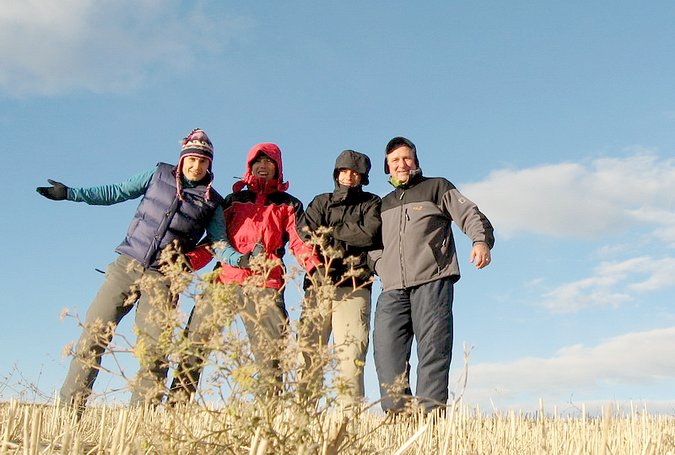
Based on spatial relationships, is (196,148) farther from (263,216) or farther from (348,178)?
(348,178)

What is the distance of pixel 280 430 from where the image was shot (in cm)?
262

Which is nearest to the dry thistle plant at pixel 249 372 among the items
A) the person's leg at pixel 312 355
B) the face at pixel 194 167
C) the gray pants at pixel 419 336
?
the person's leg at pixel 312 355

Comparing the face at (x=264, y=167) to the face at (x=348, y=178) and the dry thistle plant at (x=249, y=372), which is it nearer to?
the face at (x=348, y=178)

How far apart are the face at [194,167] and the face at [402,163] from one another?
1702 millimetres

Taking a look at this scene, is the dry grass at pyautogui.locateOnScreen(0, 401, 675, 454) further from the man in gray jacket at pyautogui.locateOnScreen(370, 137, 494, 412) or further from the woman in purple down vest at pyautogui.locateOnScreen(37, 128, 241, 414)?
the woman in purple down vest at pyautogui.locateOnScreen(37, 128, 241, 414)

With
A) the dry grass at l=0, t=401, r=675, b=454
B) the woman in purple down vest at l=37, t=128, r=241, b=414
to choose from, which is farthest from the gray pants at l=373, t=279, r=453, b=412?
the woman in purple down vest at l=37, t=128, r=241, b=414

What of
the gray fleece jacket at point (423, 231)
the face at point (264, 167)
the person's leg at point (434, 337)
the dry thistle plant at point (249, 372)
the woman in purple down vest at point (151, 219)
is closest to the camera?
the dry thistle plant at point (249, 372)

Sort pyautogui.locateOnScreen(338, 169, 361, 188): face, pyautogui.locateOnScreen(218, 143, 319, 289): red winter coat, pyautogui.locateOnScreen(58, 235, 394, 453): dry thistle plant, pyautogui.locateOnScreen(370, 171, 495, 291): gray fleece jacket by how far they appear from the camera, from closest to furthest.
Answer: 1. pyautogui.locateOnScreen(58, 235, 394, 453): dry thistle plant
2. pyautogui.locateOnScreen(370, 171, 495, 291): gray fleece jacket
3. pyautogui.locateOnScreen(218, 143, 319, 289): red winter coat
4. pyautogui.locateOnScreen(338, 169, 361, 188): face

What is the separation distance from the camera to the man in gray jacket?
5.21m

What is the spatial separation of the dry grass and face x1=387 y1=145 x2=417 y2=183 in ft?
7.00

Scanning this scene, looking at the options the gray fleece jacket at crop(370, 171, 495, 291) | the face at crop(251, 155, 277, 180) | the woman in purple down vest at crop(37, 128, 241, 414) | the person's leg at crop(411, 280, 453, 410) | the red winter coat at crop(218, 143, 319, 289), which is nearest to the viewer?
the person's leg at crop(411, 280, 453, 410)

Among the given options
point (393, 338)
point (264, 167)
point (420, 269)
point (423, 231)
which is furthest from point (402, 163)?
point (393, 338)

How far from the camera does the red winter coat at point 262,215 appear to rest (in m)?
5.80

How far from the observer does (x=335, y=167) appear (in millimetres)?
5969
